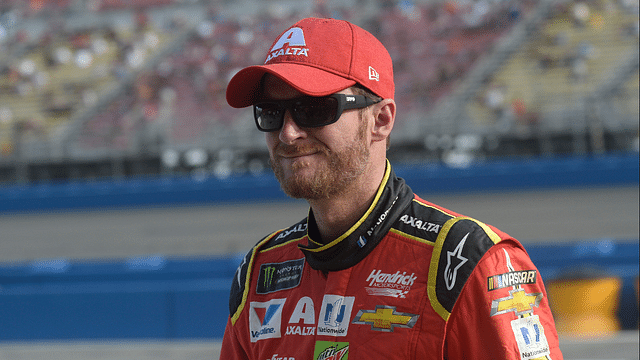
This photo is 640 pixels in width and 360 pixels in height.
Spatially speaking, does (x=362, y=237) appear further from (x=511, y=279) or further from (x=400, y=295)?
(x=511, y=279)

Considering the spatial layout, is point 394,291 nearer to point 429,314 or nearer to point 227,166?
point 429,314

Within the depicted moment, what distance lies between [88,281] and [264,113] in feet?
20.5

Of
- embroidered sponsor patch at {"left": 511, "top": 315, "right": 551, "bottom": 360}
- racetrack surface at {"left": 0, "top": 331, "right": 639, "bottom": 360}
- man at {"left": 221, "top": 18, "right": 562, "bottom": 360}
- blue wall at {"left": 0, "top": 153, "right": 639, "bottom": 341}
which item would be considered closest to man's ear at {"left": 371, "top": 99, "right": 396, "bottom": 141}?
man at {"left": 221, "top": 18, "right": 562, "bottom": 360}

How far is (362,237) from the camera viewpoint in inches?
54.1

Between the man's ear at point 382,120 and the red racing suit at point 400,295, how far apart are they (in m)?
0.10

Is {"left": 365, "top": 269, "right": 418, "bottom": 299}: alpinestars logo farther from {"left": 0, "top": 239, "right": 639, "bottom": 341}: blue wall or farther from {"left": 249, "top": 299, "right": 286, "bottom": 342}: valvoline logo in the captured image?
{"left": 0, "top": 239, "right": 639, "bottom": 341}: blue wall

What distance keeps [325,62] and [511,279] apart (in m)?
0.59

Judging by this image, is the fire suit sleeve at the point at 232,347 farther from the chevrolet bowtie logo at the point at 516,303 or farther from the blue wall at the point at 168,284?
the blue wall at the point at 168,284

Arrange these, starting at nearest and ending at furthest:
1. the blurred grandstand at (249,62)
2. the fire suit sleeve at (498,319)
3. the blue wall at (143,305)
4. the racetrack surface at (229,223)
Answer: the fire suit sleeve at (498,319), the blue wall at (143,305), the racetrack surface at (229,223), the blurred grandstand at (249,62)

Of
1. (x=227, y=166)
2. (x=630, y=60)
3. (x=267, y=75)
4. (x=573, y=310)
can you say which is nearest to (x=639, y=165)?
(x=630, y=60)

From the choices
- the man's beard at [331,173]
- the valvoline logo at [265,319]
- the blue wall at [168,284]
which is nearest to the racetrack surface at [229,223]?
the blue wall at [168,284]

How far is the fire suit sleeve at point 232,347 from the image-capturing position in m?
1.58

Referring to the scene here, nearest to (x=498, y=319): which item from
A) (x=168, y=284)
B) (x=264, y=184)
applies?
(x=168, y=284)

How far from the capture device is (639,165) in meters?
8.86
